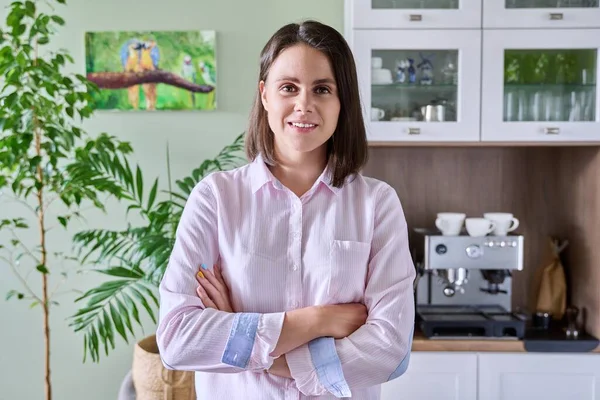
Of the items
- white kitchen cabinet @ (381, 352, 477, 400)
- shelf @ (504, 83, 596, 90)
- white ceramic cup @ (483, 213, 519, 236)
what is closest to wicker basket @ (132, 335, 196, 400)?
white kitchen cabinet @ (381, 352, 477, 400)

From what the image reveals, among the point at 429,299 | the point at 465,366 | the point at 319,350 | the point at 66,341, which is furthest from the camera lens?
the point at 66,341

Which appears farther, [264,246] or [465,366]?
[465,366]

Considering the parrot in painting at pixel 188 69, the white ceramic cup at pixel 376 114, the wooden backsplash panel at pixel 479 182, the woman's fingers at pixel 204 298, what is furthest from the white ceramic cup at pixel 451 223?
the woman's fingers at pixel 204 298

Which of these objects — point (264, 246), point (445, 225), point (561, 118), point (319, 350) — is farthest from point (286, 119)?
point (561, 118)

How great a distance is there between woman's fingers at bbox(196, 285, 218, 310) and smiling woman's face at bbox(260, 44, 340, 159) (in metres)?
0.34

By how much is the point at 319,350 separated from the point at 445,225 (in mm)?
1417

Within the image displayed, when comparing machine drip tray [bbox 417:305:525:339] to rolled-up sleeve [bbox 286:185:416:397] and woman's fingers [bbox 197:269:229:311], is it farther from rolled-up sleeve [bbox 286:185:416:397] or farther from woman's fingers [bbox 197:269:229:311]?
woman's fingers [bbox 197:269:229:311]

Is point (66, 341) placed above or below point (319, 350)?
below

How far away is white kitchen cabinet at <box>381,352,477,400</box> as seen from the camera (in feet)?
7.91

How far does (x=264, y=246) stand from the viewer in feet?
4.23

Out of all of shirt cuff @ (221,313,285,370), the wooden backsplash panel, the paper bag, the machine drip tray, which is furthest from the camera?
the wooden backsplash panel

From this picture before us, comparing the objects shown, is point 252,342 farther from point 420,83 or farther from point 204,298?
point 420,83

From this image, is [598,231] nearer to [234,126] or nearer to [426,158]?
[426,158]

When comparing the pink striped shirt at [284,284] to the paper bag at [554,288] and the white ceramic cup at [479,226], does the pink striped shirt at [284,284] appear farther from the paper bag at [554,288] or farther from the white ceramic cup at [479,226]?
the paper bag at [554,288]
